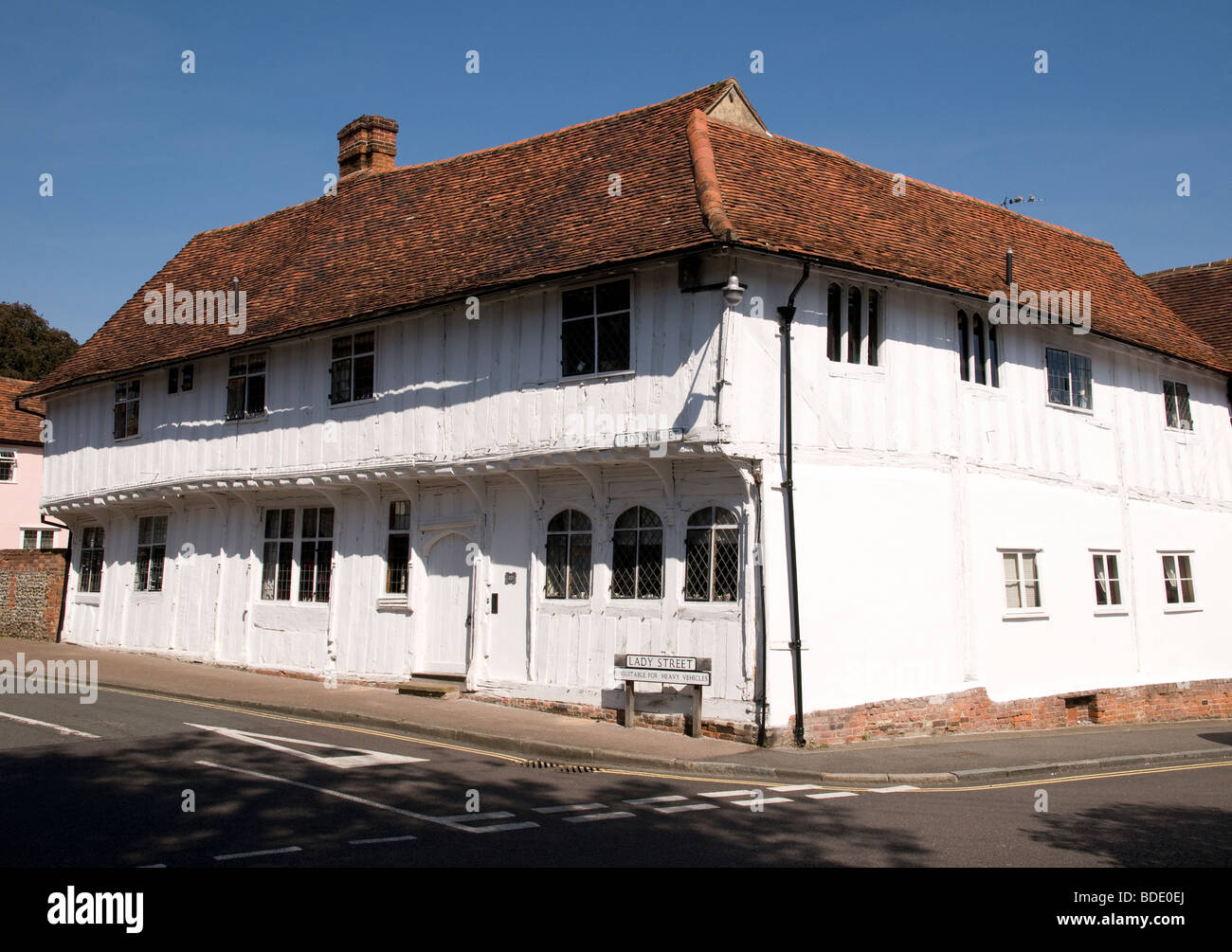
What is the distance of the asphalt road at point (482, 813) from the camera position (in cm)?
733

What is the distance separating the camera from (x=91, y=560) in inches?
1012

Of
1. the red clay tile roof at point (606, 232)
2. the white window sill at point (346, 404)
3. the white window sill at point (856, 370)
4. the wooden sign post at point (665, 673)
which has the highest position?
the red clay tile roof at point (606, 232)

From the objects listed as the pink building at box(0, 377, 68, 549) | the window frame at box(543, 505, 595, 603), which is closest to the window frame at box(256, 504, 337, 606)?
the window frame at box(543, 505, 595, 603)

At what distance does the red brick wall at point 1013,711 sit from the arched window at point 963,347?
16.6 feet

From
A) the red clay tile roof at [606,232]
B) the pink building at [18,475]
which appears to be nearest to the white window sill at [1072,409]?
the red clay tile roof at [606,232]

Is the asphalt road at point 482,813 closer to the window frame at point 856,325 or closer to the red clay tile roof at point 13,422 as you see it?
the window frame at point 856,325

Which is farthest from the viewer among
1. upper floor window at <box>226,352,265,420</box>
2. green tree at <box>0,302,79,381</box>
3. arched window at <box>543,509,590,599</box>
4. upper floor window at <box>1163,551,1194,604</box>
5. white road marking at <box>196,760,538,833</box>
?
green tree at <box>0,302,79,381</box>

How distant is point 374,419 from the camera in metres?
18.3

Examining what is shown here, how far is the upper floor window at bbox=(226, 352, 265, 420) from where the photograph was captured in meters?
20.8

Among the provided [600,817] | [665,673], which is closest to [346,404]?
[665,673]

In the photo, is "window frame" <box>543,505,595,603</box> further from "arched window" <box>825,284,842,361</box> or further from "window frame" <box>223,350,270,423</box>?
"window frame" <box>223,350,270,423</box>

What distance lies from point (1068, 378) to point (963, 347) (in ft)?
10.9

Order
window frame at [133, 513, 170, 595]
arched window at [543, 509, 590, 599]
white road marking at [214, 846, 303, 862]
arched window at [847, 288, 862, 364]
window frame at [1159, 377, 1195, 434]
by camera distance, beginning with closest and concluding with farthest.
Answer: white road marking at [214, 846, 303, 862], arched window at [847, 288, 862, 364], arched window at [543, 509, 590, 599], window frame at [1159, 377, 1195, 434], window frame at [133, 513, 170, 595]

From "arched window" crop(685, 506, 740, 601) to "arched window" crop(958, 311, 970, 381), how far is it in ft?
17.4
